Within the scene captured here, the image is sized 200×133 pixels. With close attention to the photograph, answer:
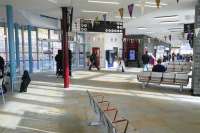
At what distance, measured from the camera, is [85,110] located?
7.66 metres

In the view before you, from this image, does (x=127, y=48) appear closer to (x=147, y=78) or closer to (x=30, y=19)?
(x=30, y=19)

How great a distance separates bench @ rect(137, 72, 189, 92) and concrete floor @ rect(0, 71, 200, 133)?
37 centimetres

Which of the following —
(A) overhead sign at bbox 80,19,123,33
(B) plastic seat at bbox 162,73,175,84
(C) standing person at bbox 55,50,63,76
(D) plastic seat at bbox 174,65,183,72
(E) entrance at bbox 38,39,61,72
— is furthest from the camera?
(E) entrance at bbox 38,39,61,72

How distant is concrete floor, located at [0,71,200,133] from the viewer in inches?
237

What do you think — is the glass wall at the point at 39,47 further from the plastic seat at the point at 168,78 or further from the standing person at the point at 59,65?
the plastic seat at the point at 168,78

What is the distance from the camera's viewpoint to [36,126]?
6098 mm

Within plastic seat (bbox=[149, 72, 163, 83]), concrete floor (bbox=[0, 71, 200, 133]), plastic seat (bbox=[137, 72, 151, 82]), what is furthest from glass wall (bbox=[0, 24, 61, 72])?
plastic seat (bbox=[149, 72, 163, 83])

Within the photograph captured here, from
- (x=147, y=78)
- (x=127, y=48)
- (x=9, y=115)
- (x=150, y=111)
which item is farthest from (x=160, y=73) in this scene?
(x=127, y=48)

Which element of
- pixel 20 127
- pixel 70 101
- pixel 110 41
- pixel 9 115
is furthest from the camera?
pixel 110 41

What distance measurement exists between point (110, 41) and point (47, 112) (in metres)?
18.4

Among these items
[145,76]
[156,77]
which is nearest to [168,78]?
[156,77]

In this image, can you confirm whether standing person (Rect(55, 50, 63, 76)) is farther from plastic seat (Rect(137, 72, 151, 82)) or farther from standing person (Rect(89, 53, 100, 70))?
standing person (Rect(89, 53, 100, 70))

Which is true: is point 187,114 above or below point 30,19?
below

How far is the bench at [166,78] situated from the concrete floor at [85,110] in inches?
14.4
